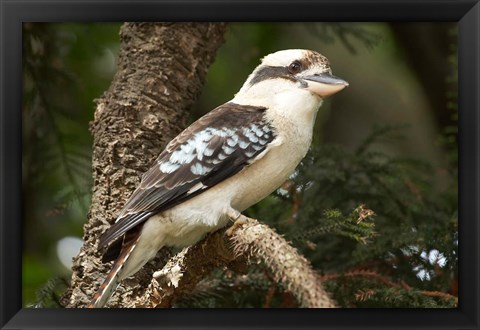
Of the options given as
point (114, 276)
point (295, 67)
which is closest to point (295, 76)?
point (295, 67)

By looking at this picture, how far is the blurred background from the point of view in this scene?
2.81 m

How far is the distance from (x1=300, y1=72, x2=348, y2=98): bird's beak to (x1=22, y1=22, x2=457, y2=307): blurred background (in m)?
0.49

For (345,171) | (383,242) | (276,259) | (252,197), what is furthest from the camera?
(345,171)

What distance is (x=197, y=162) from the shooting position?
2.21 metres

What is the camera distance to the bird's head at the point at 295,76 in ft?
7.31

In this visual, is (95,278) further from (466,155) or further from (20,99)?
(466,155)

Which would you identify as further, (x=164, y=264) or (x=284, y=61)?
(x=164, y=264)

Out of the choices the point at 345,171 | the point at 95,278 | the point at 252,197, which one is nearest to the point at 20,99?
the point at 95,278

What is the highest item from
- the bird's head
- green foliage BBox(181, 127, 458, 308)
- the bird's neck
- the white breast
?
the bird's head

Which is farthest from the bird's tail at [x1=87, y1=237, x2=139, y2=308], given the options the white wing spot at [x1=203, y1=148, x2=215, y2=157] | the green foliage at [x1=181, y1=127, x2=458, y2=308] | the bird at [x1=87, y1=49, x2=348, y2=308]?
the green foliage at [x1=181, y1=127, x2=458, y2=308]

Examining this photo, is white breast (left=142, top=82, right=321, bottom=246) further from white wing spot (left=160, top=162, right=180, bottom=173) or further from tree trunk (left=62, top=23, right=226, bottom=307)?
tree trunk (left=62, top=23, right=226, bottom=307)

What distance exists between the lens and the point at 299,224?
2.73 meters

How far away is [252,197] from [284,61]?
1.10ft
